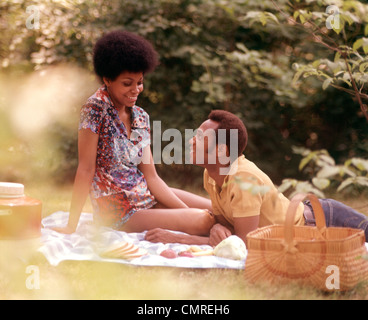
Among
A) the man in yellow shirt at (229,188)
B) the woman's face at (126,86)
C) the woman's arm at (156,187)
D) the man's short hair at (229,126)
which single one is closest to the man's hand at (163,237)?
the man in yellow shirt at (229,188)

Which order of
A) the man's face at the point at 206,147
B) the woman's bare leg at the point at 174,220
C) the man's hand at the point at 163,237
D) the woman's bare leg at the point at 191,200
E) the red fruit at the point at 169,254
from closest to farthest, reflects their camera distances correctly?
Answer: 1. the red fruit at the point at 169,254
2. the man's face at the point at 206,147
3. the man's hand at the point at 163,237
4. the woman's bare leg at the point at 174,220
5. the woman's bare leg at the point at 191,200

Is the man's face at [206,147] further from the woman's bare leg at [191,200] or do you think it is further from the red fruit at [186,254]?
the woman's bare leg at [191,200]

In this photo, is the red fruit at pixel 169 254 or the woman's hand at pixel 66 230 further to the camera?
the woman's hand at pixel 66 230

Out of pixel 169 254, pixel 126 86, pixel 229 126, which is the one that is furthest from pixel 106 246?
pixel 126 86

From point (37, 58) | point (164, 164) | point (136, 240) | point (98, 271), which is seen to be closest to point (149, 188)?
point (136, 240)

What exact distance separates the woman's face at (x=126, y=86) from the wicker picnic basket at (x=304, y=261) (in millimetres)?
1302

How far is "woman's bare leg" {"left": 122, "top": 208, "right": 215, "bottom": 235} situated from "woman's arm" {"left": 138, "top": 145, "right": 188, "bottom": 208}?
191mm

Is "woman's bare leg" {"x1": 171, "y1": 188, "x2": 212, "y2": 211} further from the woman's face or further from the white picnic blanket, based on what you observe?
the woman's face

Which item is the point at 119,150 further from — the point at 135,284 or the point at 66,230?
the point at 135,284

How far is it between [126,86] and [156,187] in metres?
0.76

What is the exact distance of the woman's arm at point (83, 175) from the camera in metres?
2.83

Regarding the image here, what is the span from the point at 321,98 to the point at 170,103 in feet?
5.49

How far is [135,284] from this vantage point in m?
2.14

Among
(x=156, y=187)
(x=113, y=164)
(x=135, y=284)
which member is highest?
(x=113, y=164)
